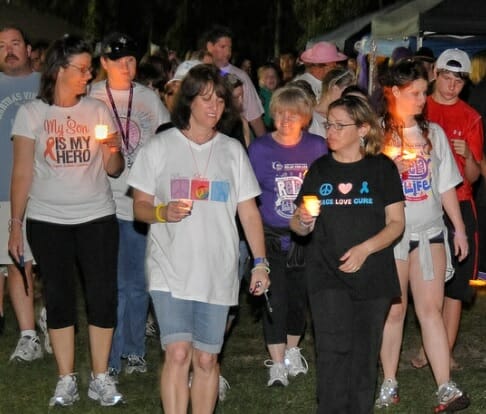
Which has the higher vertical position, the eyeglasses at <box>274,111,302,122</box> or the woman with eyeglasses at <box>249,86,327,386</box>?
the eyeglasses at <box>274,111,302,122</box>

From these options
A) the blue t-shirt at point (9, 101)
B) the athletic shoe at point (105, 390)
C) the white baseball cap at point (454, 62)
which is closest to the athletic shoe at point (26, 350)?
the blue t-shirt at point (9, 101)

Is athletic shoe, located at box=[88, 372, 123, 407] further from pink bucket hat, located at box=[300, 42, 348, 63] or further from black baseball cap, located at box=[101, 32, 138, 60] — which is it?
pink bucket hat, located at box=[300, 42, 348, 63]

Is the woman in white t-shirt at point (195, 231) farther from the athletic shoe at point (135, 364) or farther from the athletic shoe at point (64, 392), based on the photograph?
the athletic shoe at point (135, 364)

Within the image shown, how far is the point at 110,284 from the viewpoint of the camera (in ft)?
24.8

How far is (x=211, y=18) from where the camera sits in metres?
42.4

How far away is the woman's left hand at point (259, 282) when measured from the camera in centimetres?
634

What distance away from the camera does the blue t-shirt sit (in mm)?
8711

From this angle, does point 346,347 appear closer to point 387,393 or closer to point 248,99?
point 387,393

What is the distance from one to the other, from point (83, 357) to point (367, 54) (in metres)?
3.84

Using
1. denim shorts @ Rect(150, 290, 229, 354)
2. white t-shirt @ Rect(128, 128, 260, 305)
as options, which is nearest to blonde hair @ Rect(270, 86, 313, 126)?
white t-shirt @ Rect(128, 128, 260, 305)

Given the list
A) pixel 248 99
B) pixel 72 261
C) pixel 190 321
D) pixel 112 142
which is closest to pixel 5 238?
pixel 72 261

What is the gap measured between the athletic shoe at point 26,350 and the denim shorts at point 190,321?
9.22 feet

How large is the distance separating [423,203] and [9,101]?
3151 millimetres

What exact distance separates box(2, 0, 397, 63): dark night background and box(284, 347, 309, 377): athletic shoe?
24.4 meters
